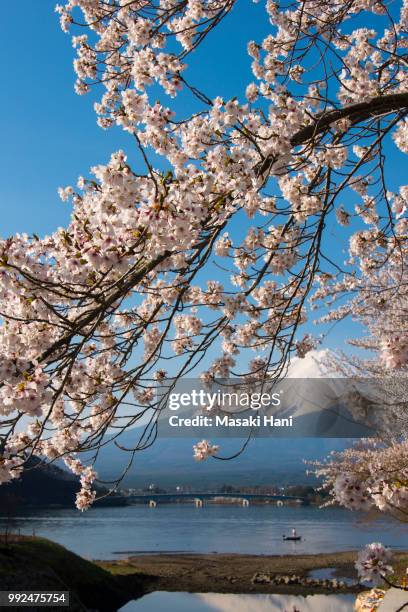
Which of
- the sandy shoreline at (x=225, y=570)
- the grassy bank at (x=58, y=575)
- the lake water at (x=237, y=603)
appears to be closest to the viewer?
the grassy bank at (x=58, y=575)

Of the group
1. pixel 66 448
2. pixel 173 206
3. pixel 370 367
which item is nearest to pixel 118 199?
pixel 173 206

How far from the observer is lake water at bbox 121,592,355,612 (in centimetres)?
1808

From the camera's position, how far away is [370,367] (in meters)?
12.9

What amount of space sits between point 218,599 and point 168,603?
1981 mm

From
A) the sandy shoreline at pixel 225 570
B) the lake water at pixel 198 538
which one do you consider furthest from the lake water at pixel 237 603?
the lake water at pixel 198 538

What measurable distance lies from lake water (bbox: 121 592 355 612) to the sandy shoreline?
2.24 ft

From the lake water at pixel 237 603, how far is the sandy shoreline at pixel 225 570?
68 centimetres

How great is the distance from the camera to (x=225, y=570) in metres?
25.2

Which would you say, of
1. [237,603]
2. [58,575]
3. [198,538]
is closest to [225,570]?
[237,603]

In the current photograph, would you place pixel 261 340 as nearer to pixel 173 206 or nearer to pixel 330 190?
pixel 330 190

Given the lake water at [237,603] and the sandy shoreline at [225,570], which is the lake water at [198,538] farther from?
the lake water at [237,603]

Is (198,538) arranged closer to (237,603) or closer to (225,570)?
(225,570)

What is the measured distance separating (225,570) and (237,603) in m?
5.68

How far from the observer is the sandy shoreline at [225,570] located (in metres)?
21.3
